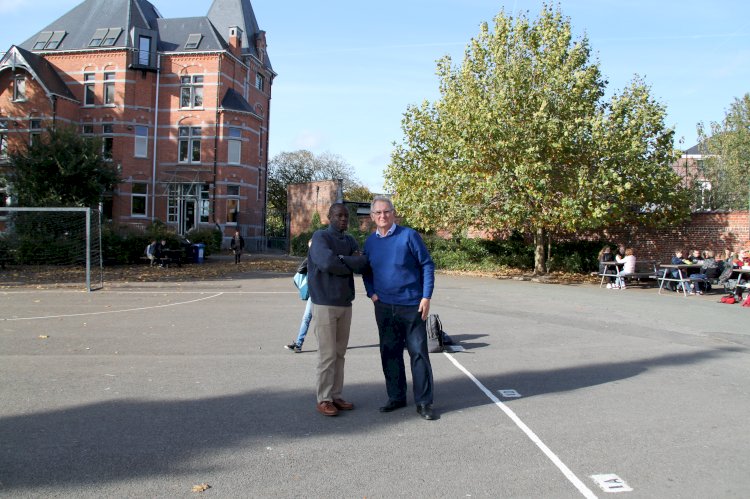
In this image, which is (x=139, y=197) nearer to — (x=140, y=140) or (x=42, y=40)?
(x=140, y=140)

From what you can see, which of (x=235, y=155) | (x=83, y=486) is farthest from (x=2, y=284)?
(x=235, y=155)

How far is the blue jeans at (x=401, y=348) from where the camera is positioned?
211 inches

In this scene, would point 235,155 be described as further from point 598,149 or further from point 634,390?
point 634,390

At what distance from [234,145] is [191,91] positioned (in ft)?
14.8

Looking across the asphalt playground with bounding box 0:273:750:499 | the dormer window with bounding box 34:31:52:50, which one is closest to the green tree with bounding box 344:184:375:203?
the dormer window with bounding box 34:31:52:50

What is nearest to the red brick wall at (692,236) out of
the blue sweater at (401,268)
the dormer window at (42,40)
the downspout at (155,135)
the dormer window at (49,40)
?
the blue sweater at (401,268)

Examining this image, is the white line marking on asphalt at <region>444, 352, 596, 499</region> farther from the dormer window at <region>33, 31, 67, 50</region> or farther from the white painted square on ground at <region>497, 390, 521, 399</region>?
the dormer window at <region>33, 31, 67, 50</region>

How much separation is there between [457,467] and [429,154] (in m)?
19.9

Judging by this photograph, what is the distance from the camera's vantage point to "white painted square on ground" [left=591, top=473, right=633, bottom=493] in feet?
12.6

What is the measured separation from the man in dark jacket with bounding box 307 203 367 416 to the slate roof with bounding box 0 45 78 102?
38555mm

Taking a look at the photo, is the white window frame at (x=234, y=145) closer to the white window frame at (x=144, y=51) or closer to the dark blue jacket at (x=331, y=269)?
the white window frame at (x=144, y=51)

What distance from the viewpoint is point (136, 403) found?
569 centimetres

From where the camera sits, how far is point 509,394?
617 centimetres

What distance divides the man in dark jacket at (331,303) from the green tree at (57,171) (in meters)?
23.6
